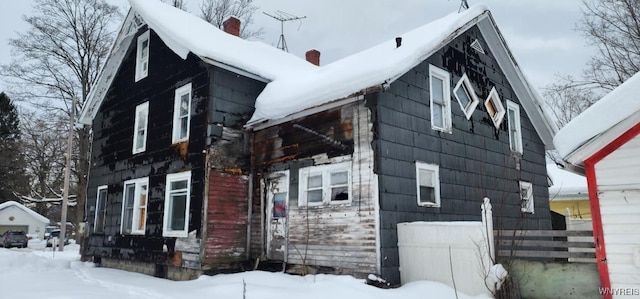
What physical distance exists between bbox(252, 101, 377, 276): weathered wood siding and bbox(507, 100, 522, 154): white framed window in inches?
253

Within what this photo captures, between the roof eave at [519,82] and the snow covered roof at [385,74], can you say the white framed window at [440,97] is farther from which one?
the roof eave at [519,82]

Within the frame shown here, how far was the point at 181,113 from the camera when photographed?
43.0ft

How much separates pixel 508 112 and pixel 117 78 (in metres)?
13.7

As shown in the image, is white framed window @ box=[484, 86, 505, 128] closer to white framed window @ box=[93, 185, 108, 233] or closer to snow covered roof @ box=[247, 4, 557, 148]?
snow covered roof @ box=[247, 4, 557, 148]

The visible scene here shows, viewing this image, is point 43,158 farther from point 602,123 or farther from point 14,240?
point 602,123

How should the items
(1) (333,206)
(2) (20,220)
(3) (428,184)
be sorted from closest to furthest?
(1) (333,206), (3) (428,184), (2) (20,220)

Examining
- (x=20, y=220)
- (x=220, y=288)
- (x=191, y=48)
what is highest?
(x=191, y=48)

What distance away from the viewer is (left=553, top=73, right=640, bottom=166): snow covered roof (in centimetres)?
544

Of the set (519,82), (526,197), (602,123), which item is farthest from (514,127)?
(602,123)

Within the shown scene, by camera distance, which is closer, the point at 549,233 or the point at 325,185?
the point at 549,233

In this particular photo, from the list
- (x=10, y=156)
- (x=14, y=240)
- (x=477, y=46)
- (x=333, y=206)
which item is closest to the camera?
(x=333, y=206)

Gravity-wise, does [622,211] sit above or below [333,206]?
below

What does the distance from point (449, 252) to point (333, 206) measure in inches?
107

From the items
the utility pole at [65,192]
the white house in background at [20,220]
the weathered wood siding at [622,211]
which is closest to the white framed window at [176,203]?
the weathered wood siding at [622,211]
